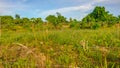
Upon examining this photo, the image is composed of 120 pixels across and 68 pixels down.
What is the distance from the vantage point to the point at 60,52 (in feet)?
25.8

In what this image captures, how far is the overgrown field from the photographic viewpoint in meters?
6.88

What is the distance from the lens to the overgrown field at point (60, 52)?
6882mm

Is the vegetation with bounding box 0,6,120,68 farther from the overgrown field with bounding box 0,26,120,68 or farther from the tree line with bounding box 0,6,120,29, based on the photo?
the tree line with bounding box 0,6,120,29

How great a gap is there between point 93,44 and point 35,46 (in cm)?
163

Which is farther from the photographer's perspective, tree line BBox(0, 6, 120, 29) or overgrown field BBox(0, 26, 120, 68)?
tree line BBox(0, 6, 120, 29)

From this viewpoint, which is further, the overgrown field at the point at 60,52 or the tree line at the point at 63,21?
the tree line at the point at 63,21

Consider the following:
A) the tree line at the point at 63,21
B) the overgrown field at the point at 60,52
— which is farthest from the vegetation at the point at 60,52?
the tree line at the point at 63,21

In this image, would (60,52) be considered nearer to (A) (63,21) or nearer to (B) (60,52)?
(B) (60,52)

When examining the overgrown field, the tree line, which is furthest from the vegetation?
the tree line

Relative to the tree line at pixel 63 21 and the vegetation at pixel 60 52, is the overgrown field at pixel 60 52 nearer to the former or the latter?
the vegetation at pixel 60 52

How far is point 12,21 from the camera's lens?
2823 cm

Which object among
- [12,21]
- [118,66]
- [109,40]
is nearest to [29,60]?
[118,66]

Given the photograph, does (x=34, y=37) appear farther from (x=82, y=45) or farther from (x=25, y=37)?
(x=82, y=45)

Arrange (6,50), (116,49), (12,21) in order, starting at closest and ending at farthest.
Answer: (116,49) → (6,50) → (12,21)
